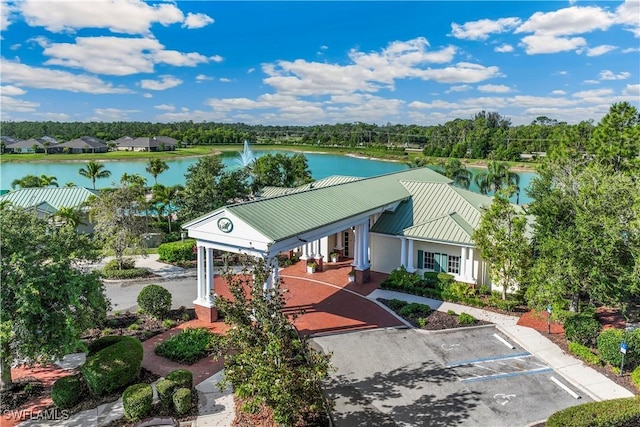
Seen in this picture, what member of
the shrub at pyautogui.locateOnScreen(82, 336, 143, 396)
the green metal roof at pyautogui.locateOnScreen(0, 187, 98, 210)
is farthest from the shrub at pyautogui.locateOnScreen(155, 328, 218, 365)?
the green metal roof at pyautogui.locateOnScreen(0, 187, 98, 210)

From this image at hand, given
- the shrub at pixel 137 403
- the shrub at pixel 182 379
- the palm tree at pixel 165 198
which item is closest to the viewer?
the shrub at pixel 137 403

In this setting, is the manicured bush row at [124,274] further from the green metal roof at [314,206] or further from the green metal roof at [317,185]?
A: the green metal roof at [317,185]

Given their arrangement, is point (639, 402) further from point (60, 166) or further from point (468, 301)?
point (60, 166)

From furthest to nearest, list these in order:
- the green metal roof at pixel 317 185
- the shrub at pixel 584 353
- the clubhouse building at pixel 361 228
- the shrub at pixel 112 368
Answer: the green metal roof at pixel 317 185 → the clubhouse building at pixel 361 228 → the shrub at pixel 584 353 → the shrub at pixel 112 368

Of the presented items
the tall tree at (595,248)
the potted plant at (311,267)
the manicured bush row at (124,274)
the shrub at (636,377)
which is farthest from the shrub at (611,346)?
the manicured bush row at (124,274)

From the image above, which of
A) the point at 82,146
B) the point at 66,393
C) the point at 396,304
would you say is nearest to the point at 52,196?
the point at 66,393

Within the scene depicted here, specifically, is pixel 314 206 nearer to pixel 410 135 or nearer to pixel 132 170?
pixel 132 170

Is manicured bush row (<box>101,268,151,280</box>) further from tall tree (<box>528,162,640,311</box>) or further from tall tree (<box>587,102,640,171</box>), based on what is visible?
tall tree (<box>587,102,640,171</box>)
